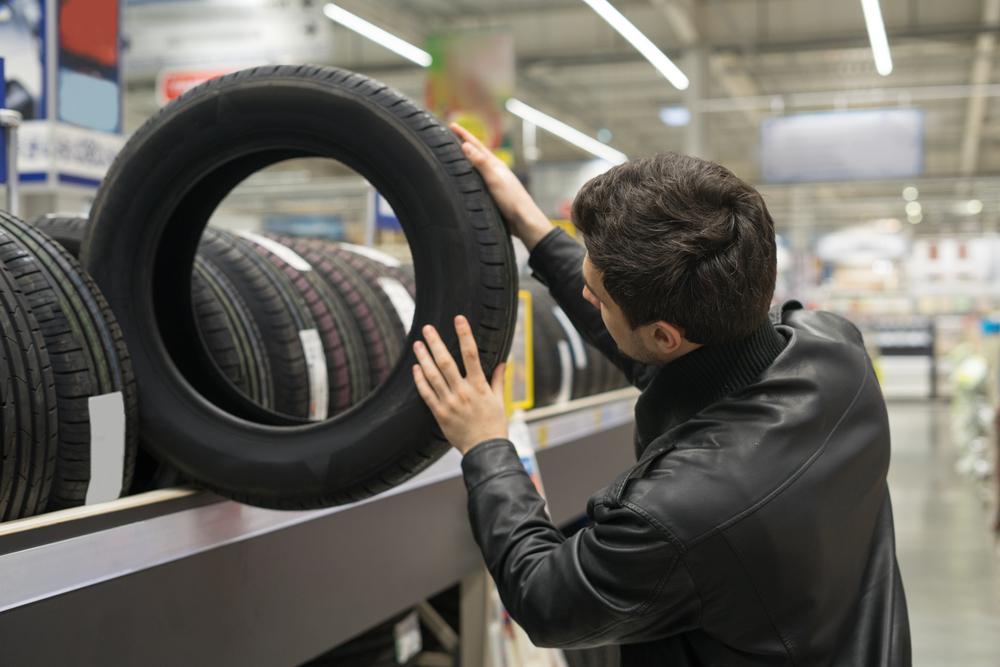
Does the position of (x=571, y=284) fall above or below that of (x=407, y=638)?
above

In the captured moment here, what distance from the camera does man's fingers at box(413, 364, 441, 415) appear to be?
1.54 metres

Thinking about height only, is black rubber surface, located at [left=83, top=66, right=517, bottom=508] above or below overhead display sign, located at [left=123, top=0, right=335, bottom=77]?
below

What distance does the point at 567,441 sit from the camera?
317 centimetres

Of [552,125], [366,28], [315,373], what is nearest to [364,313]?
[315,373]

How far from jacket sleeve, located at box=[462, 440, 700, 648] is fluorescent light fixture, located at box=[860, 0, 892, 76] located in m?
9.33

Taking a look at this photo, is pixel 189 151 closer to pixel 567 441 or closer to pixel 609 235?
pixel 609 235

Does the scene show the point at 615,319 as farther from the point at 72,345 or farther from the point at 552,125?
the point at 552,125

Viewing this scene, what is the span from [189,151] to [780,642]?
1.15 meters

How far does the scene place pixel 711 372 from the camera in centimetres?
136

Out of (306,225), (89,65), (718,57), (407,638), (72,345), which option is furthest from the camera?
(718,57)

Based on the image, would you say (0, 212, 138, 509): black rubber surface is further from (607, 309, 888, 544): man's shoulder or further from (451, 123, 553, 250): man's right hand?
(607, 309, 888, 544): man's shoulder

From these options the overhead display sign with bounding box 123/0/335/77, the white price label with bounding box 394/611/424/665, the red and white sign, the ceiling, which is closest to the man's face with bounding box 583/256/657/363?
the white price label with bounding box 394/611/424/665

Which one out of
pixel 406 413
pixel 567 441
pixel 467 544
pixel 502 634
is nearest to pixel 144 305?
pixel 406 413

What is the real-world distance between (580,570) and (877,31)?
10466 millimetres
